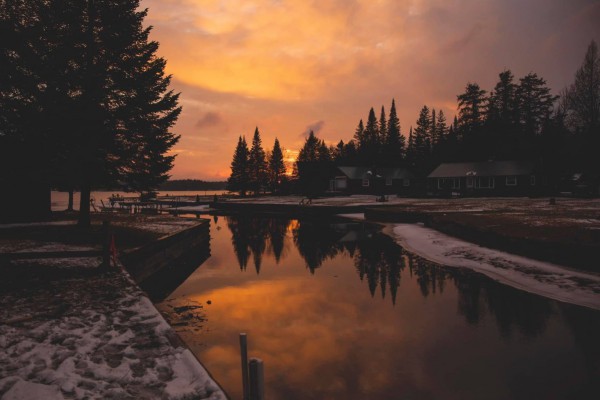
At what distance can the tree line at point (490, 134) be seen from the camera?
29078 mm

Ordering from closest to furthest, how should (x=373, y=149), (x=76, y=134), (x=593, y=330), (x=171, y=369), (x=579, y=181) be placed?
1. (x=171, y=369)
2. (x=593, y=330)
3. (x=76, y=134)
4. (x=579, y=181)
5. (x=373, y=149)

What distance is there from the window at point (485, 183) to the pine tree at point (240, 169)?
52048mm

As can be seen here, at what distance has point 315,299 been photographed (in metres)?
11.7

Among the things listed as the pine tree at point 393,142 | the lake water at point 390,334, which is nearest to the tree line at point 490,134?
the pine tree at point 393,142

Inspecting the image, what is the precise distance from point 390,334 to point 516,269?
7.59 metres

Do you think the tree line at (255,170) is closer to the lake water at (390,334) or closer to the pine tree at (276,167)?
the pine tree at (276,167)

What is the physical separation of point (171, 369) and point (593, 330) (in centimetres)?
901

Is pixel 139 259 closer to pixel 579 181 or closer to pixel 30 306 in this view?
pixel 30 306

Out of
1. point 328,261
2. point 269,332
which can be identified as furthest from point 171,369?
point 328,261

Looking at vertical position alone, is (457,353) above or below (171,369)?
below

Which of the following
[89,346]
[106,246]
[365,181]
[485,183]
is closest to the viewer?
[89,346]

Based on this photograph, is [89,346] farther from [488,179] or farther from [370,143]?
[370,143]

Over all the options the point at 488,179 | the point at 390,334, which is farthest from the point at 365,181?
the point at 390,334

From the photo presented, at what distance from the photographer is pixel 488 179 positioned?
57.7 metres
